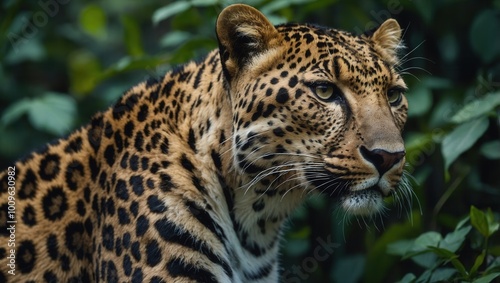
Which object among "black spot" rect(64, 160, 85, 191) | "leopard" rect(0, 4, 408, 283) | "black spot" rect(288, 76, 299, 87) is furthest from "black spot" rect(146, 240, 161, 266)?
"black spot" rect(288, 76, 299, 87)

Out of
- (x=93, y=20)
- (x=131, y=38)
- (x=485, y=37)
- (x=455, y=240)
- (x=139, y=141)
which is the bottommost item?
Result: (x=455, y=240)

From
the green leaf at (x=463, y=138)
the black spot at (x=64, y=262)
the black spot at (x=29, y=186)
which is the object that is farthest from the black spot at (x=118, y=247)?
the green leaf at (x=463, y=138)

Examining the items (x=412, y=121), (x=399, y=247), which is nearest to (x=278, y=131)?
(x=399, y=247)

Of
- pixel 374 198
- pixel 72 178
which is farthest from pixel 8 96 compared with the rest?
pixel 374 198

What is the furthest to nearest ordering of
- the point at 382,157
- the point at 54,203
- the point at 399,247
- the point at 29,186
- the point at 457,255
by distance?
1. the point at 399,247
2. the point at 29,186
3. the point at 54,203
4. the point at 457,255
5. the point at 382,157

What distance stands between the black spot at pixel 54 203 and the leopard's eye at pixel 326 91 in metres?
1.81

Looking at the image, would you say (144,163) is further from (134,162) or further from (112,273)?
(112,273)

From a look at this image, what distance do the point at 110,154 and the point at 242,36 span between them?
1.18 meters

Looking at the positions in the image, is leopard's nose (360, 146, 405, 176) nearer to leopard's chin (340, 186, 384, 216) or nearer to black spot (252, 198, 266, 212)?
leopard's chin (340, 186, 384, 216)

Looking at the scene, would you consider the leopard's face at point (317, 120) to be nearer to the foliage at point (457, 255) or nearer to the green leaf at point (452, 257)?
the green leaf at point (452, 257)

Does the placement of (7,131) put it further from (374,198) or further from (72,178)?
(374,198)

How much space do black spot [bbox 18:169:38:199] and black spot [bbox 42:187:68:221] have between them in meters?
0.13

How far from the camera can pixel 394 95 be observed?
5.62 metres

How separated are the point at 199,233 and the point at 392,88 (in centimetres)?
151
